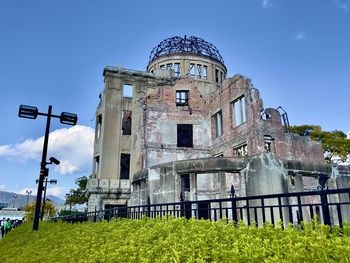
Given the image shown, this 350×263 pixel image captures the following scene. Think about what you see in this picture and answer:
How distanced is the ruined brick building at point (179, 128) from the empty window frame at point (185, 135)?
0.36ft

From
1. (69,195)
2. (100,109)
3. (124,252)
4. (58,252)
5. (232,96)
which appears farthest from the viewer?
(69,195)

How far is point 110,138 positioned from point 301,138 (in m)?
18.2

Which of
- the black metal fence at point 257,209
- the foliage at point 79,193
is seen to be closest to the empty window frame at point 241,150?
the black metal fence at point 257,209

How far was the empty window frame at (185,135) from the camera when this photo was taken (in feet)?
91.4

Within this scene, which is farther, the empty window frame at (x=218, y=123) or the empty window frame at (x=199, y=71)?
the empty window frame at (x=199, y=71)

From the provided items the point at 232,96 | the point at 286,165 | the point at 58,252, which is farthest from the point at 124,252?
the point at 232,96

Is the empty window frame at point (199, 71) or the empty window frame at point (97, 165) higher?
the empty window frame at point (199, 71)

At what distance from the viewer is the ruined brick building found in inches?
839

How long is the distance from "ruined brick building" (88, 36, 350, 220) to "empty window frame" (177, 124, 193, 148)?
0.36 ft

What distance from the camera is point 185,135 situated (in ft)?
94.8

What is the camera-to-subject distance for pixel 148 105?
26500mm

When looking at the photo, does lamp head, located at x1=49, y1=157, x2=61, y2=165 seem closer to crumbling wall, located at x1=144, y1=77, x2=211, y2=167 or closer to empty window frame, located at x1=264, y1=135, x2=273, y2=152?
crumbling wall, located at x1=144, y1=77, x2=211, y2=167

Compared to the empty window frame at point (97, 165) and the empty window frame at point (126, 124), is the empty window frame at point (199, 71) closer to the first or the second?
→ the empty window frame at point (126, 124)

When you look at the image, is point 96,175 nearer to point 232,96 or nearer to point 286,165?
point 232,96
